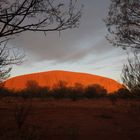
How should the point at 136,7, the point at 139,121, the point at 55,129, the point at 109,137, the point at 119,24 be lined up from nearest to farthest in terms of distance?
1. the point at 136,7
2. the point at 119,24
3. the point at 109,137
4. the point at 55,129
5. the point at 139,121

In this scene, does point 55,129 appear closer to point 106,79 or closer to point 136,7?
point 136,7

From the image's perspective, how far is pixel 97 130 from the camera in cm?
1489

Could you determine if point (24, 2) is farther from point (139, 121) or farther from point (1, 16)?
point (139, 121)

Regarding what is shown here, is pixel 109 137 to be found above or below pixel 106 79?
below

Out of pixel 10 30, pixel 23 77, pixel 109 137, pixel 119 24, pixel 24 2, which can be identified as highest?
pixel 23 77

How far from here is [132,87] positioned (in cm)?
1859

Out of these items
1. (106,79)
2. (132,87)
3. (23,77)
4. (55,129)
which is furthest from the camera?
(106,79)

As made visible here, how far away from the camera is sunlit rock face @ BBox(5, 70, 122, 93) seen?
125400 mm

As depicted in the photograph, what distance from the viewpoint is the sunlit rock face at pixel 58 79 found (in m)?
125

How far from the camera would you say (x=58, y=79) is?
128 m

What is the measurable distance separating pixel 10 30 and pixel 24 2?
52cm

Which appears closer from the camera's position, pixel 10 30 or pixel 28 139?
pixel 10 30

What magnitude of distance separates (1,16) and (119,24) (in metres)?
5.89

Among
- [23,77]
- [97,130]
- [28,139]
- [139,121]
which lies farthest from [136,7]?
[23,77]
